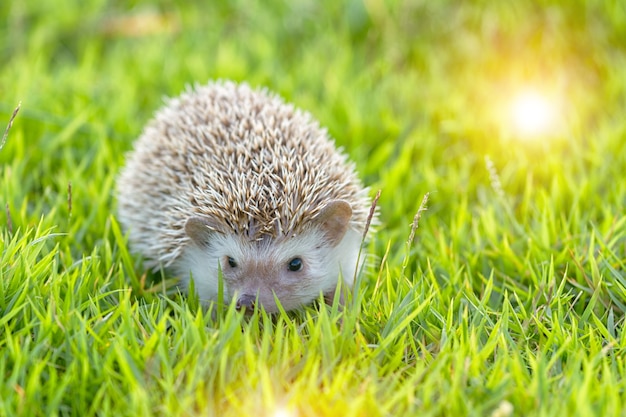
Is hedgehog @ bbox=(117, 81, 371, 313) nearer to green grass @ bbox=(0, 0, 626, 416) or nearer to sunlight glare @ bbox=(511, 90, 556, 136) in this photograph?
green grass @ bbox=(0, 0, 626, 416)

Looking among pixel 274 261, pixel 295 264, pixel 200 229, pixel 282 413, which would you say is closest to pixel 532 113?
pixel 295 264

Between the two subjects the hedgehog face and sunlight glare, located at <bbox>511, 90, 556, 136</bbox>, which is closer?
the hedgehog face

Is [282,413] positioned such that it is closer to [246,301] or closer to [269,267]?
[246,301]

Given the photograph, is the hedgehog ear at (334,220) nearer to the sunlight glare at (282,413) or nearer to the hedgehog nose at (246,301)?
the hedgehog nose at (246,301)

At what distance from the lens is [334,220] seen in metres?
3.50

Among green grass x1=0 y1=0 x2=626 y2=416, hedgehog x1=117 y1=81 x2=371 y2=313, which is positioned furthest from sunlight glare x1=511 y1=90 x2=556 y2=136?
hedgehog x1=117 y1=81 x2=371 y2=313

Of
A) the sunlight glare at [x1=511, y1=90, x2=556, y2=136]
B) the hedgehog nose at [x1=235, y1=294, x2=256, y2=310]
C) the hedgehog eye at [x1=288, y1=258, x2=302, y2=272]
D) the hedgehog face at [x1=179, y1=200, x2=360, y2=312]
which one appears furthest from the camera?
the sunlight glare at [x1=511, y1=90, x2=556, y2=136]

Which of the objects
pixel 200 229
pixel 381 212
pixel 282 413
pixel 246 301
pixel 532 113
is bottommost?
pixel 282 413

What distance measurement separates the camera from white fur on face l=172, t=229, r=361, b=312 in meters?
3.30

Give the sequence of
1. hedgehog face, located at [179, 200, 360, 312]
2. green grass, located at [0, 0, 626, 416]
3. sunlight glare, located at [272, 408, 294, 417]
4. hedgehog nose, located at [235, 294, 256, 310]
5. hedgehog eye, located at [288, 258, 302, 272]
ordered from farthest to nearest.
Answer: hedgehog eye, located at [288, 258, 302, 272]
hedgehog face, located at [179, 200, 360, 312]
hedgehog nose, located at [235, 294, 256, 310]
green grass, located at [0, 0, 626, 416]
sunlight glare, located at [272, 408, 294, 417]

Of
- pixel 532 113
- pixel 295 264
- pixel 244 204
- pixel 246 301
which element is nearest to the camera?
pixel 246 301

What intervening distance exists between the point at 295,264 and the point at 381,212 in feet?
3.22

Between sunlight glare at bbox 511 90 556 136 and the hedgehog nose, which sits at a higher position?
sunlight glare at bbox 511 90 556 136

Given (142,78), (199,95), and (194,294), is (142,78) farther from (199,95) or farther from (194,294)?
(194,294)
